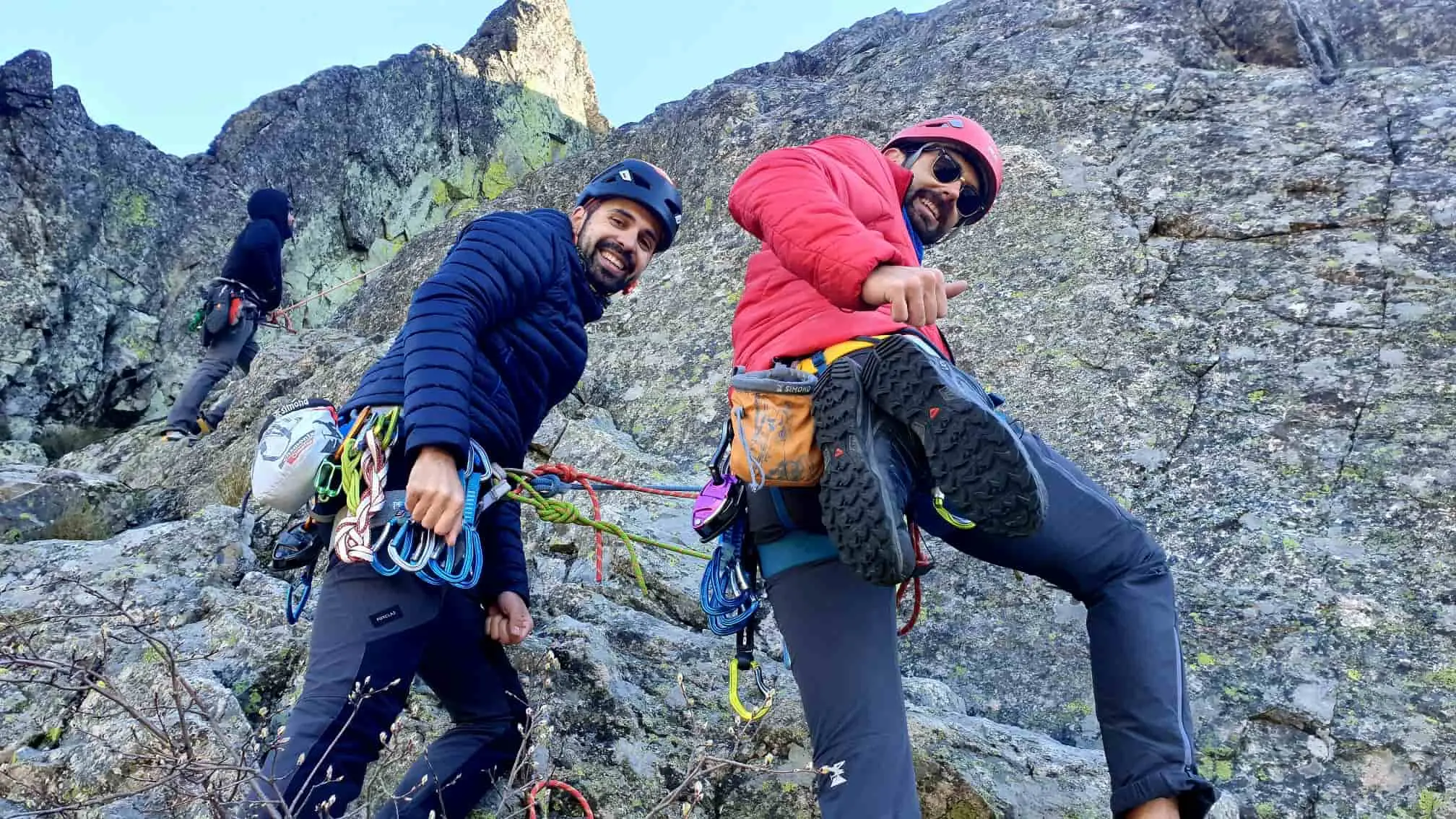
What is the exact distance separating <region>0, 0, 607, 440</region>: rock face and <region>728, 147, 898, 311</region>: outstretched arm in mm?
12083

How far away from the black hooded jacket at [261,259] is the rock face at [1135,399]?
1.55 metres

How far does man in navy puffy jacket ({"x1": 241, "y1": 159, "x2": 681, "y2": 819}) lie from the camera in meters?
2.83

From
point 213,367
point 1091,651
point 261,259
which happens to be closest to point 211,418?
point 213,367

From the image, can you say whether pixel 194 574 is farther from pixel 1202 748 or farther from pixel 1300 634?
pixel 1300 634

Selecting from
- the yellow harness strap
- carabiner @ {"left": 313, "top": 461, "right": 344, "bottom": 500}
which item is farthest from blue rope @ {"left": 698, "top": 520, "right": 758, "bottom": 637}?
carabiner @ {"left": 313, "top": 461, "right": 344, "bottom": 500}

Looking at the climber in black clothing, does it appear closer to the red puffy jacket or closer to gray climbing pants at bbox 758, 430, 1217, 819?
the red puffy jacket

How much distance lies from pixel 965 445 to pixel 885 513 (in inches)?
9.6

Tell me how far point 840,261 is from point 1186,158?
16.4 ft

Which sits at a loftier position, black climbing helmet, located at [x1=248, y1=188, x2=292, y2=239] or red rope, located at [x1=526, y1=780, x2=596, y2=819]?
black climbing helmet, located at [x1=248, y1=188, x2=292, y2=239]

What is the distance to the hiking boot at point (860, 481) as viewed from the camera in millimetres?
2352

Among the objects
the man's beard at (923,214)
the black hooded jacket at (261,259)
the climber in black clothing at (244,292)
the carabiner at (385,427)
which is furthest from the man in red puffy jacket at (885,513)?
the black hooded jacket at (261,259)

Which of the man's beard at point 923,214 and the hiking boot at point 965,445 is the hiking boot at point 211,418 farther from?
the hiking boot at point 965,445

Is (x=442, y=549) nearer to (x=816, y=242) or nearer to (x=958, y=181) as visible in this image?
(x=816, y=242)

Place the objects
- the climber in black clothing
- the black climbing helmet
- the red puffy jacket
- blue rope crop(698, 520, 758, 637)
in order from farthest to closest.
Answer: the black climbing helmet < the climber in black clothing < blue rope crop(698, 520, 758, 637) < the red puffy jacket
